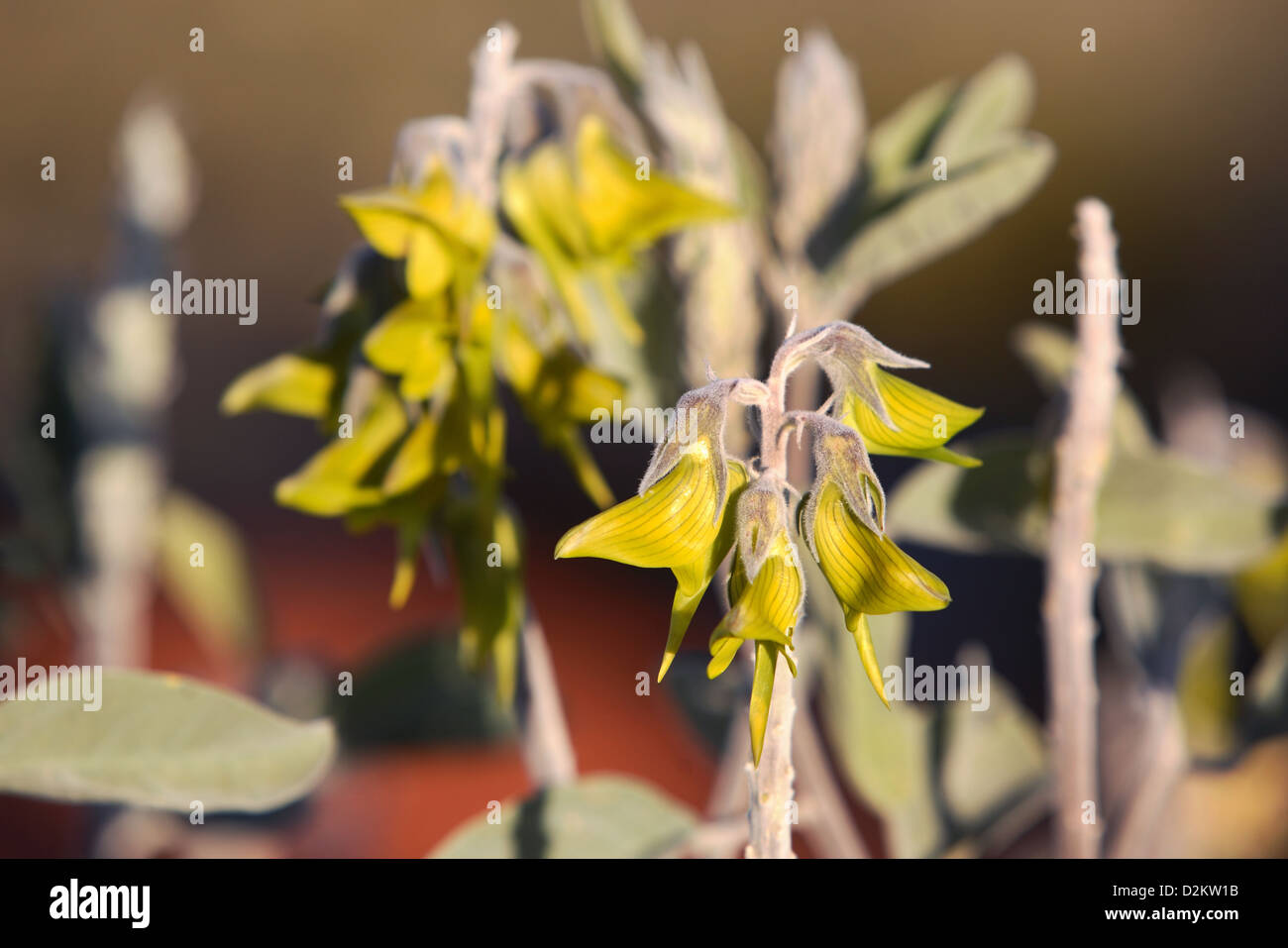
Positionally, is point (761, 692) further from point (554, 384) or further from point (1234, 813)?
point (1234, 813)

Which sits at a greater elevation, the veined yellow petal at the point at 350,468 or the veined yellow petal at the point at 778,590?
the veined yellow petal at the point at 350,468

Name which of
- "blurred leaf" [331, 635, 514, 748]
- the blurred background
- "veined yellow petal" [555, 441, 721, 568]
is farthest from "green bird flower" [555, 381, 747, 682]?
the blurred background

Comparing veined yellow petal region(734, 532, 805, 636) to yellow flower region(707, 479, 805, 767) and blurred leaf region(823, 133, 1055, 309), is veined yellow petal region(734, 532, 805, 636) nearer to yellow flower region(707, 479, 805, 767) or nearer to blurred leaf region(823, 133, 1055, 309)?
yellow flower region(707, 479, 805, 767)

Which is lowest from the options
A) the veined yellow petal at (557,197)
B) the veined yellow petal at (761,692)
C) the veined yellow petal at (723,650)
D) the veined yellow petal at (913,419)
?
the veined yellow petal at (761,692)

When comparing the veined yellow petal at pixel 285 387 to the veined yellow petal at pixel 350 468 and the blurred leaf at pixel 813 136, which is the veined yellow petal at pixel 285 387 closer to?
the veined yellow petal at pixel 350 468

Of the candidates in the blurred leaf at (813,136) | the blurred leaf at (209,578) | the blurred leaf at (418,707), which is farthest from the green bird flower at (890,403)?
the blurred leaf at (209,578)

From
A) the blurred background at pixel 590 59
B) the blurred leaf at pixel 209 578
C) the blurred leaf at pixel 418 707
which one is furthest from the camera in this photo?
the blurred background at pixel 590 59
